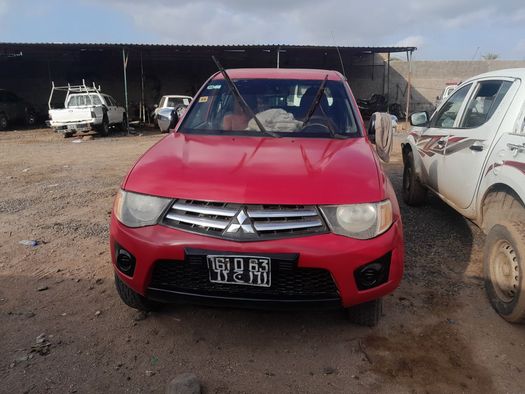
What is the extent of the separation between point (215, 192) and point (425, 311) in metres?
1.86

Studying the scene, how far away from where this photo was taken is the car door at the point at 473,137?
374 cm

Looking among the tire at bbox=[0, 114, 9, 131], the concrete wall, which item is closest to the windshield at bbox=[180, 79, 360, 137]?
the tire at bbox=[0, 114, 9, 131]

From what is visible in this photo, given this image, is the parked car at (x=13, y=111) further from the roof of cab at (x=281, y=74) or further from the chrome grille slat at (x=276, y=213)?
the chrome grille slat at (x=276, y=213)

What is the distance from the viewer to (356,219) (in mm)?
2533

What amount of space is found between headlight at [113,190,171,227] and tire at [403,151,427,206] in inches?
158

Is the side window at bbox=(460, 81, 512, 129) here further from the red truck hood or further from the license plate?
the license plate

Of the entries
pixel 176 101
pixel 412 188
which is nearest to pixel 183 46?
pixel 176 101

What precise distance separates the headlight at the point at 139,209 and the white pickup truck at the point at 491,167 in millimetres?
2315

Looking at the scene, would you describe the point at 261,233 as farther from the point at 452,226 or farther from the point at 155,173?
the point at 452,226

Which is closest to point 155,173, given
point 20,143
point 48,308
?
point 48,308

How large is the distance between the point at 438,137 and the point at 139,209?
3.42m

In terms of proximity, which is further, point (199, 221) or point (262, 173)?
point (262, 173)

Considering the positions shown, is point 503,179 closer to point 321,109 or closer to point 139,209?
point 321,109

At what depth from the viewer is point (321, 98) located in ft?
12.7
